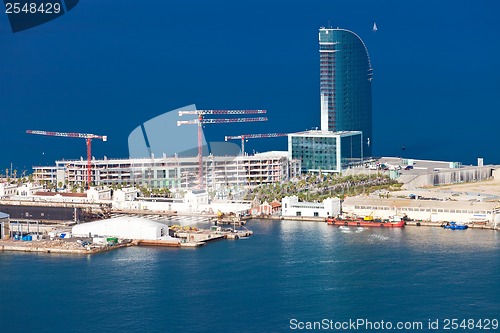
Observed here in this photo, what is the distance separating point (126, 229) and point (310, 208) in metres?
3.25

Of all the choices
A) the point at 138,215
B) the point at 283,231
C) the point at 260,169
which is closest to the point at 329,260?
the point at 283,231

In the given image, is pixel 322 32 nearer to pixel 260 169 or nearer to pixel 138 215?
pixel 260 169

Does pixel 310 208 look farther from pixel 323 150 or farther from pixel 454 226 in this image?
pixel 323 150

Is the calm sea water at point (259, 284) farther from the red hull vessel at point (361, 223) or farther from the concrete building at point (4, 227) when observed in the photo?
the concrete building at point (4, 227)

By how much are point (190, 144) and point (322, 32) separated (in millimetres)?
3290

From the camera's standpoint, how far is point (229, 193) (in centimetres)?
2283

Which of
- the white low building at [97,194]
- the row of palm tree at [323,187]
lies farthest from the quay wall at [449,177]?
the white low building at [97,194]

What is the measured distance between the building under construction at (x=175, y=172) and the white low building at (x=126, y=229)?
3995 mm

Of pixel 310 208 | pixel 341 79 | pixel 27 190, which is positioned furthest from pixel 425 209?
pixel 27 190

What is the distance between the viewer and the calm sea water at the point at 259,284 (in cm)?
1543

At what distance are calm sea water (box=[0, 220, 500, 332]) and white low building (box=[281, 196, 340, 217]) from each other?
148 centimetres

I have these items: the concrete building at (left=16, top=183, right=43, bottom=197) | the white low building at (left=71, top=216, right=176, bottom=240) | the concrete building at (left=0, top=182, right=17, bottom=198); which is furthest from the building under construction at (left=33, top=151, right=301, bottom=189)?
the white low building at (left=71, top=216, right=176, bottom=240)

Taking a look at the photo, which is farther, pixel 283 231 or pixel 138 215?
pixel 138 215

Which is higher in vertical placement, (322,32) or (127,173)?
(322,32)
